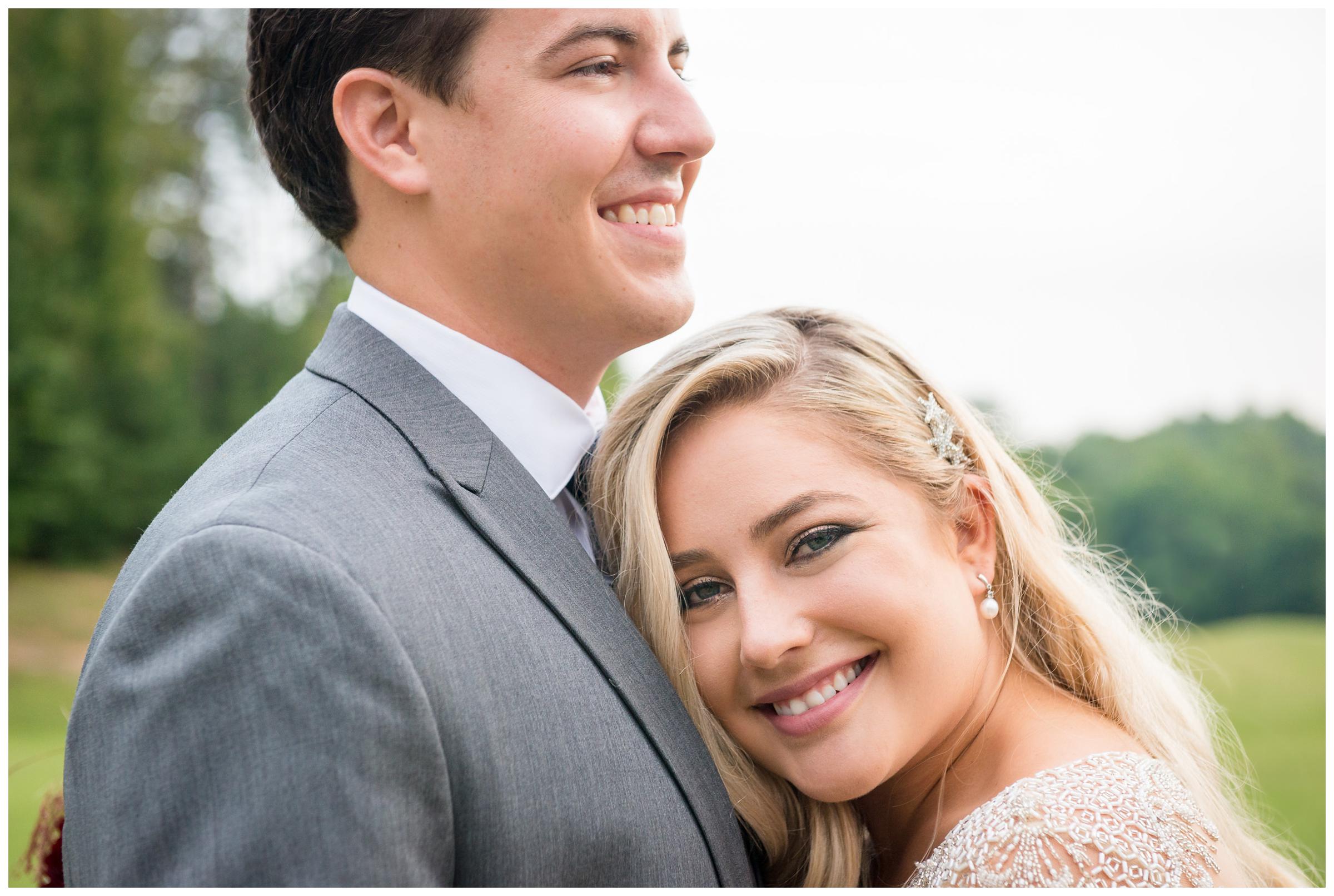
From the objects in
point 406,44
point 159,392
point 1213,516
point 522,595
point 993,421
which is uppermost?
point 406,44

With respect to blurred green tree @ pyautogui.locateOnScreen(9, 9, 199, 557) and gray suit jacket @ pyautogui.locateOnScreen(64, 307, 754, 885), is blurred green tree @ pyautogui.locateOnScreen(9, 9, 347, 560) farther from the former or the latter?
gray suit jacket @ pyautogui.locateOnScreen(64, 307, 754, 885)

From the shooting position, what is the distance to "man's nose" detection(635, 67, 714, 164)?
8.13 ft

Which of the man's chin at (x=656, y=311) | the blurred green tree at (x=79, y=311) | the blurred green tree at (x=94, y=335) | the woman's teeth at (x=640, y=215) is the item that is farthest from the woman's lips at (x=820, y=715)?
the blurred green tree at (x=79, y=311)

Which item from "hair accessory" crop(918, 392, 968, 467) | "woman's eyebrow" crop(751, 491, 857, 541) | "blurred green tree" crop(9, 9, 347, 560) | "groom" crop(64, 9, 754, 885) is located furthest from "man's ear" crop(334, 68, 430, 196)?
"blurred green tree" crop(9, 9, 347, 560)

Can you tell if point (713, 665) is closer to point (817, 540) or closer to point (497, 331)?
point (817, 540)

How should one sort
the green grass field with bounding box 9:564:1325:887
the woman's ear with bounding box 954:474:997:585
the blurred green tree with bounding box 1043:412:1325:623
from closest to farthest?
the woman's ear with bounding box 954:474:997:585 < the green grass field with bounding box 9:564:1325:887 < the blurred green tree with bounding box 1043:412:1325:623

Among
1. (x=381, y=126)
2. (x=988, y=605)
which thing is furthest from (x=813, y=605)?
(x=381, y=126)

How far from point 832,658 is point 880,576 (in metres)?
0.20

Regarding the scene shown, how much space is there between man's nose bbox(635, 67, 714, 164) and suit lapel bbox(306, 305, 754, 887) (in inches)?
31.2

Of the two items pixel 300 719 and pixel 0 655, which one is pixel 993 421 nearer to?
pixel 300 719

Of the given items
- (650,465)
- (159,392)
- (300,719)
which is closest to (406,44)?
(650,465)

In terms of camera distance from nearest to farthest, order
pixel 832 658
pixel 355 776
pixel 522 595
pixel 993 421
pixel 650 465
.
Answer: pixel 355 776
pixel 522 595
pixel 832 658
pixel 650 465
pixel 993 421

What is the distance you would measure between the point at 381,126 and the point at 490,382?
0.64 meters

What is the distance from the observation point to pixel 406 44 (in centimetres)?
231
